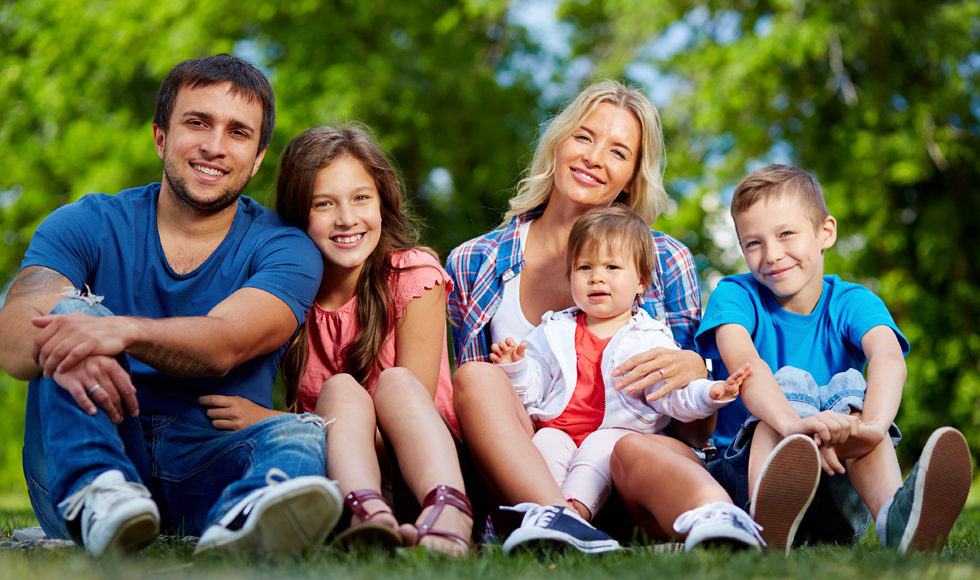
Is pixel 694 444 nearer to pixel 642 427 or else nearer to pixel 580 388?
pixel 642 427

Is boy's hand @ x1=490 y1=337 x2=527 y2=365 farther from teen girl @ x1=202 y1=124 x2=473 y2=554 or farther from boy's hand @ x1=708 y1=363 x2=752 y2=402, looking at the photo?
boy's hand @ x1=708 y1=363 x2=752 y2=402

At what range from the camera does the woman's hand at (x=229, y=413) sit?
2605mm

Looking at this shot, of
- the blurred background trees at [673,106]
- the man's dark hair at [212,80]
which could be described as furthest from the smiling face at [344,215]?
the blurred background trees at [673,106]

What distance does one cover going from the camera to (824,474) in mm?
2633

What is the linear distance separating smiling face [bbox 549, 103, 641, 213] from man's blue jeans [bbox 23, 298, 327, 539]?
1666 mm

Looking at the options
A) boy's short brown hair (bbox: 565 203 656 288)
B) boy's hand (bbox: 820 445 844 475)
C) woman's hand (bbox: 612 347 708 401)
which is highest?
boy's short brown hair (bbox: 565 203 656 288)

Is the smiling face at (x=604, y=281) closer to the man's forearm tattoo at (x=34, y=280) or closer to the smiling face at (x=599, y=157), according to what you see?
the smiling face at (x=599, y=157)

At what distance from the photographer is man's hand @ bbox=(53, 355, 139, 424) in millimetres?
2113

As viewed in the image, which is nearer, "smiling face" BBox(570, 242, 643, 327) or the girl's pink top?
"smiling face" BBox(570, 242, 643, 327)

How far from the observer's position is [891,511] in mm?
2301

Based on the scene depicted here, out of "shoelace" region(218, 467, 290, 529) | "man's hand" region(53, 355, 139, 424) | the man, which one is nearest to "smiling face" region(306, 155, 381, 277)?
the man

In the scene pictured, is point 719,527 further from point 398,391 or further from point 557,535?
point 398,391

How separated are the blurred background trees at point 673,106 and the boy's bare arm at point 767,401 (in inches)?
245

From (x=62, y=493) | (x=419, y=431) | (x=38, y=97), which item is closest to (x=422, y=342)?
(x=419, y=431)
